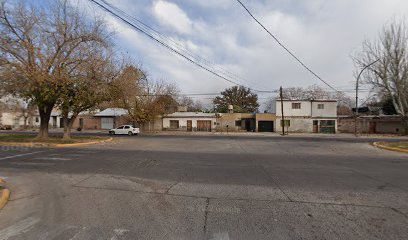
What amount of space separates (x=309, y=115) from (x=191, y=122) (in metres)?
21.4

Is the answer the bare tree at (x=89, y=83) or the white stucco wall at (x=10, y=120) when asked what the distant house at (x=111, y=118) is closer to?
the white stucco wall at (x=10, y=120)

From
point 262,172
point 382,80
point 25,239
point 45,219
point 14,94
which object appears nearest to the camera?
point 25,239

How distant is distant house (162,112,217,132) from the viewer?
4431cm

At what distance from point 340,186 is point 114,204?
19.5 ft

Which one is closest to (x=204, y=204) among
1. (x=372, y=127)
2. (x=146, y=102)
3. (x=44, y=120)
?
(x=44, y=120)

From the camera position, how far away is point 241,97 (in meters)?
64.6

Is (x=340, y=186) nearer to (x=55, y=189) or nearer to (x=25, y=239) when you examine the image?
(x=25, y=239)

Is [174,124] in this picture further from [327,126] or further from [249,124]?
[327,126]

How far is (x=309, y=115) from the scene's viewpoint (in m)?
42.0

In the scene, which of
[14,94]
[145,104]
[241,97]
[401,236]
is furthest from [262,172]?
[241,97]

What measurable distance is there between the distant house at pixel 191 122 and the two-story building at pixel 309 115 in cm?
1228

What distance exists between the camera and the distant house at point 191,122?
4431 centimetres

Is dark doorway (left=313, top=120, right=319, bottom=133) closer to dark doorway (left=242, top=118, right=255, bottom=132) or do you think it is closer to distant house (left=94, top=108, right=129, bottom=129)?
dark doorway (left=242, top=118, right=255, bottom=132)

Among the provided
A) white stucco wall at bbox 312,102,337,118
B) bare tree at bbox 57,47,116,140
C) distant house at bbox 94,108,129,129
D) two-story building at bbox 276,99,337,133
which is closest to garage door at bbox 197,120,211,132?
two-story building at bbox 276,99,337,133
